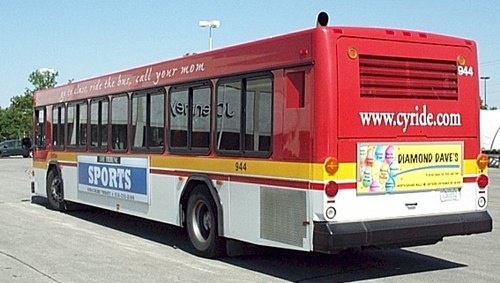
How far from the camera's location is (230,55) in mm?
9906

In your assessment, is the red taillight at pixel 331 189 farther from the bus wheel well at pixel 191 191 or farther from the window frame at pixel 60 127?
the window frame at pixel 60 127

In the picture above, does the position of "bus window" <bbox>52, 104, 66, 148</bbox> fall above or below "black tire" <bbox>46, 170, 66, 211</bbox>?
above

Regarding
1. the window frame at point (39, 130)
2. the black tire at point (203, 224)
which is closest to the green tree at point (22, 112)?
the window frame at point (39, 130)

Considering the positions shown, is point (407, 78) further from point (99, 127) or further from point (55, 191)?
point (55, 191)

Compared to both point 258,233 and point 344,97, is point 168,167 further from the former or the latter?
point 344,97

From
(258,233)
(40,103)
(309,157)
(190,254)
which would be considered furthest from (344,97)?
(40,103)

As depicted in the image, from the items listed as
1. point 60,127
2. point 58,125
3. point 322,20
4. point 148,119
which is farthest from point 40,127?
point 322,20

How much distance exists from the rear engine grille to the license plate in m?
1.11

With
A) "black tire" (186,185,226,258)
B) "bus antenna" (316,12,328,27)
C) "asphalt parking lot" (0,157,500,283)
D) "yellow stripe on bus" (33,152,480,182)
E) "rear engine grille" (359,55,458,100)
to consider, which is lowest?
"asphalt parking lot" (0,157,500,283)

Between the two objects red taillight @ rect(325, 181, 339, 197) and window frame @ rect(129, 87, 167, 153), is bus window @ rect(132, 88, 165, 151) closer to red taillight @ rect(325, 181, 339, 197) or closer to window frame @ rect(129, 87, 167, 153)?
window frame @ rect(129, 87, 167, 153)

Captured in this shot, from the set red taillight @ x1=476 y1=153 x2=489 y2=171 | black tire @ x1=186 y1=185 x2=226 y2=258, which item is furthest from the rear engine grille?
black tire @ x1=186 y1=185 x2=226 y2=258

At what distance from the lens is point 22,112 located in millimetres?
77938

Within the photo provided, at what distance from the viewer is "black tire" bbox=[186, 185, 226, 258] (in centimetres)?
1030

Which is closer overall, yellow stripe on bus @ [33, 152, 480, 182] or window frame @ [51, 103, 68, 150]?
yellow stripe on bus @ [33, 152, 480, 182]
